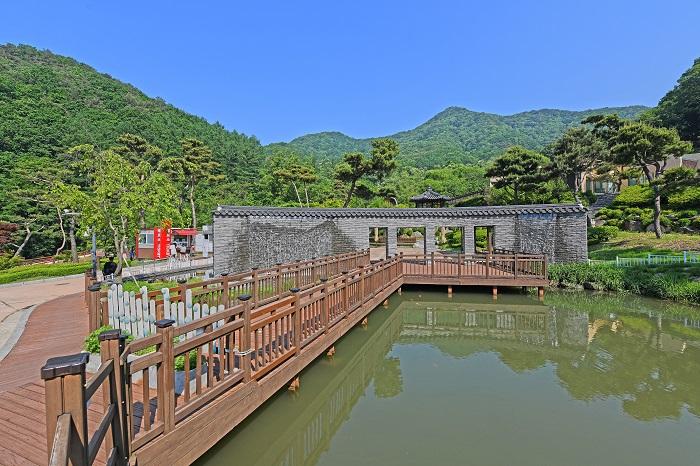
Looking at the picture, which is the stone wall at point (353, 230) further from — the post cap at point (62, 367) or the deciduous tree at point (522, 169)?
the post cap at point (62, 367)

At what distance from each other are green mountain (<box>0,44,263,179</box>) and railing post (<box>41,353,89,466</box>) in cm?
3703

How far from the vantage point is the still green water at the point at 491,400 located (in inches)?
147

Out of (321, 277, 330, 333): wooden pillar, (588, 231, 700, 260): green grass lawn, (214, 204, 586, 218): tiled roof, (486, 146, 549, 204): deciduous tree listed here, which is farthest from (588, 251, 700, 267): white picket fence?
(321, 277, 330, 333): wooden pillar

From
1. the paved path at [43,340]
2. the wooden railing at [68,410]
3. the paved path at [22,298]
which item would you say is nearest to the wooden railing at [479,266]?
the paved path at [43,340]

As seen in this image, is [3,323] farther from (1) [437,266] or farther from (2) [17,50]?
(2) [17,50]

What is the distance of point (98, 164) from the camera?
1260 cm

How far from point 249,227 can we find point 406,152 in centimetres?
6515

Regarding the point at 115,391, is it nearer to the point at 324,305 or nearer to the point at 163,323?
the point at 163,323

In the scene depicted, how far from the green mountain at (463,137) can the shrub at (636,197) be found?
38237mm

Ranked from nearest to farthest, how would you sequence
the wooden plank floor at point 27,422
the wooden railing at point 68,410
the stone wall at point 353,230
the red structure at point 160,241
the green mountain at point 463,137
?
the wooden railing at point 68,410 < the wooden plank floor at point 27,422 < the stone wall at point 353,230 < the red structure at point 160,241 < the green mountain at point 463,137

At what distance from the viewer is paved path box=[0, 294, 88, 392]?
429 centimetres

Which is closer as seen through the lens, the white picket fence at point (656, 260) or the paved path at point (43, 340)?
the paved path at point (43, 340)

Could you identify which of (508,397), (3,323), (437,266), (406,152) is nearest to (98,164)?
(3,323)

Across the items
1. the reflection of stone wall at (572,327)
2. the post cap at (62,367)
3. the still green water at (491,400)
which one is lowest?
the reflection of stone wall at (572,327)
